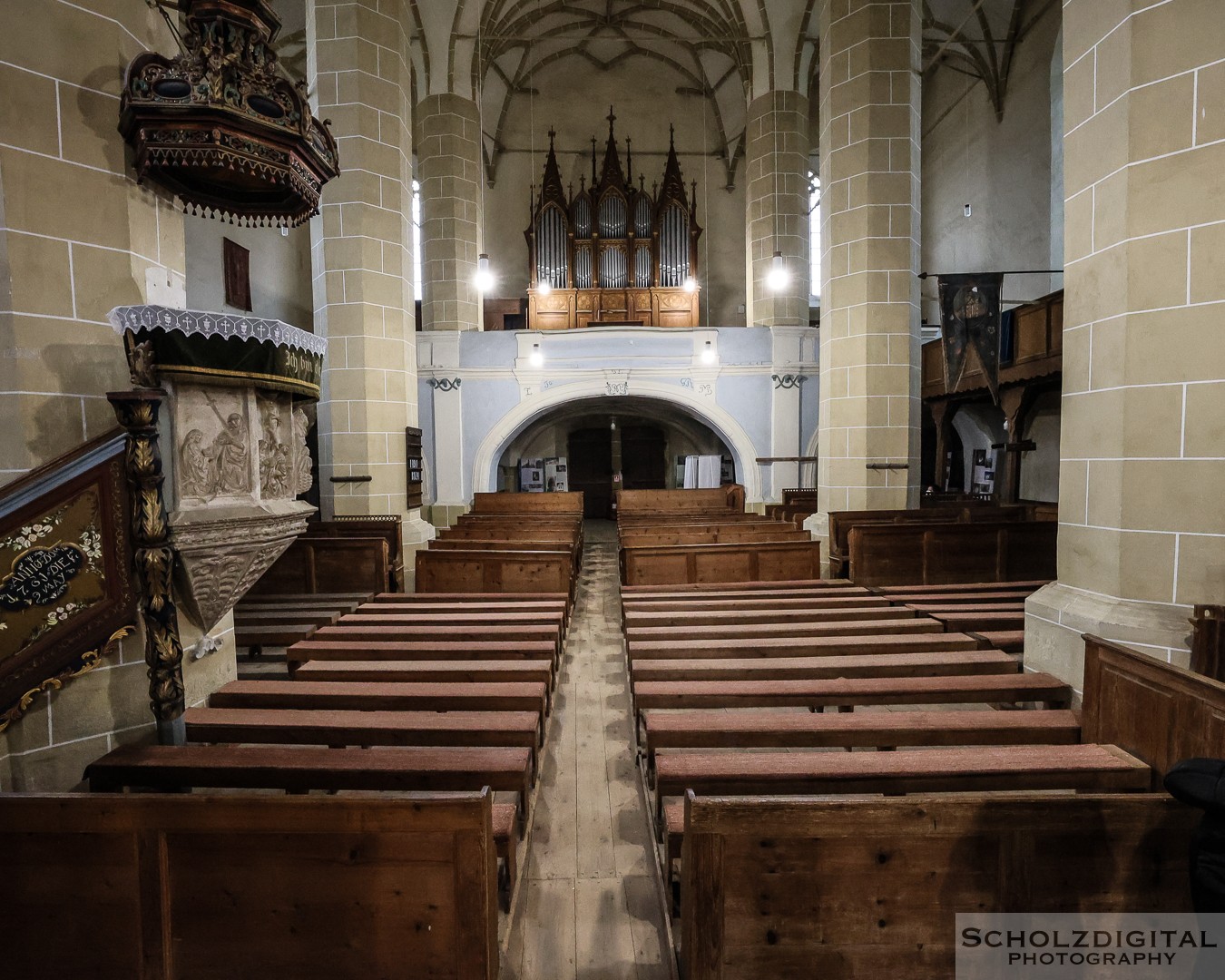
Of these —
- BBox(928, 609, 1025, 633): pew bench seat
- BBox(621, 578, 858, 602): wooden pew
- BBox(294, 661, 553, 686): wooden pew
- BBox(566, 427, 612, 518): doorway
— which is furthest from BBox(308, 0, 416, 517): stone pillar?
BBox(566, 427, 612, 518): doorway

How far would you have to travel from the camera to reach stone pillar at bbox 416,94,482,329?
11.6 m

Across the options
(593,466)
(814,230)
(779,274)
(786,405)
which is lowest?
(593,466)

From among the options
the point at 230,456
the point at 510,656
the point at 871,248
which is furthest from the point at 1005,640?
the point at 871,248

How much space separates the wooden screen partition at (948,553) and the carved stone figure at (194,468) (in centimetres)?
518

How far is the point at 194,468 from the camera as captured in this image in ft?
8.09

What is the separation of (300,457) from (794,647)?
2.69 m

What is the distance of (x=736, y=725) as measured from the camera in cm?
237

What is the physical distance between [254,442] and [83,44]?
1680 millimetres

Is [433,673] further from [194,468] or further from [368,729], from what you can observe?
[194,468]

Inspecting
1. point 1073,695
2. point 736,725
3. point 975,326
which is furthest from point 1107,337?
point 975,326

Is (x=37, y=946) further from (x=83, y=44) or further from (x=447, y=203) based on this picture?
(x=447, y=203)

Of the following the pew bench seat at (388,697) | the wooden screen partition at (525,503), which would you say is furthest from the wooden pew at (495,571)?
the wooden screen partition at (525,503)

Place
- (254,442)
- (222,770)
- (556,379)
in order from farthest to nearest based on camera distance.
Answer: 1. (556,379)
2. (254,442)
3. (222,770)

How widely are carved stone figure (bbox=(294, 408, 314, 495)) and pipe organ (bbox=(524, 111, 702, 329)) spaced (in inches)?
450
